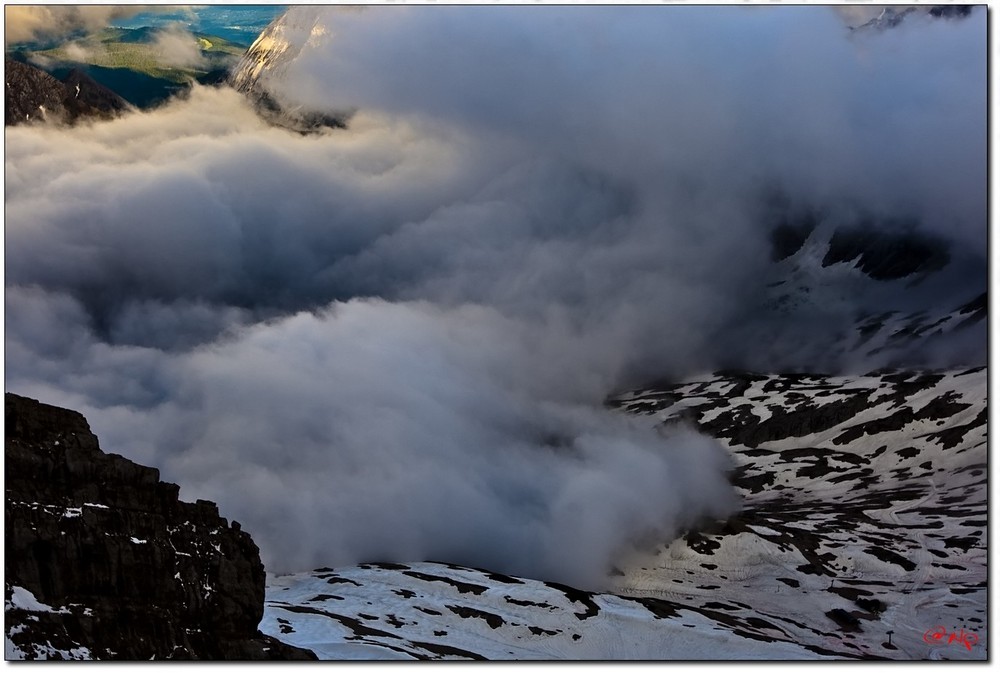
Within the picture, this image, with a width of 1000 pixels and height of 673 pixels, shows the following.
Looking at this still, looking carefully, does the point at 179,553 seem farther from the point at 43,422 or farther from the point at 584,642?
the point at 584,642

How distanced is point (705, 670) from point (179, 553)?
47974mm

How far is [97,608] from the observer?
85.9m

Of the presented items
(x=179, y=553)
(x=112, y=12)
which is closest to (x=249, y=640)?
(x=179, y=553)

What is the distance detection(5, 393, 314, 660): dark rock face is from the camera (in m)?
82.8
